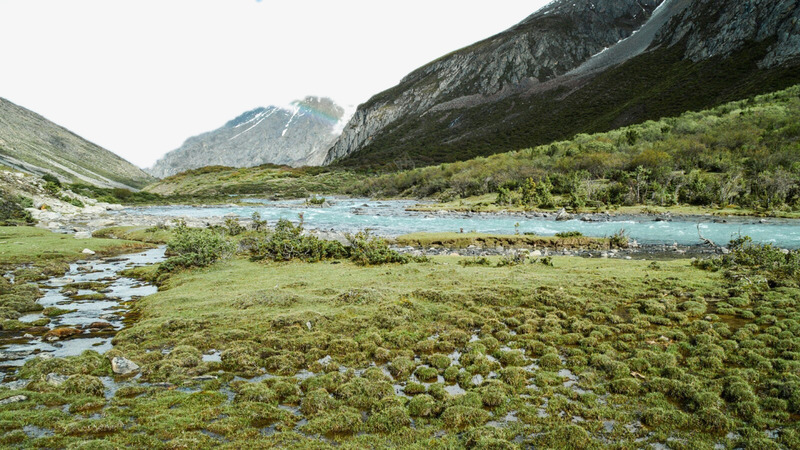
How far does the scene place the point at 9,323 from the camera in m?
15.9

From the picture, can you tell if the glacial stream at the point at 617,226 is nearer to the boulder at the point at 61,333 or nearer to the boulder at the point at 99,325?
the boulder at the point at 99,325

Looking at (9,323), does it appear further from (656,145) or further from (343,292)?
(656,145)

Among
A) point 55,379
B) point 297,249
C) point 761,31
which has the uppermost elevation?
point 761,31

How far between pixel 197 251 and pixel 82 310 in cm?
1025

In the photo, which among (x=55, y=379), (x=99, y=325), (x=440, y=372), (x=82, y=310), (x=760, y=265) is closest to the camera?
(x=55, y=379)

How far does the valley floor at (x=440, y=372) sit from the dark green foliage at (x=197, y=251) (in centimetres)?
722

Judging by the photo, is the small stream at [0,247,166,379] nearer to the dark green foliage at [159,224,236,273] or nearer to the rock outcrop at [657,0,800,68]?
the dark green foliage at [159,224,236,273]

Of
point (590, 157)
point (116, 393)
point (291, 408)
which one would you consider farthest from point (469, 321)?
point (590, 157)

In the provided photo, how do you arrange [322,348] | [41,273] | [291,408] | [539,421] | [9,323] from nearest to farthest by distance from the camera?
1. [539,421]
2. [291,408]
3. [322,348]
4. [9,323]
5. [41,273]

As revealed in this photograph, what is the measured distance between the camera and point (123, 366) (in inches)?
470

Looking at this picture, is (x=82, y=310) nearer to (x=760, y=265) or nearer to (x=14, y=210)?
(x=760, y=265)

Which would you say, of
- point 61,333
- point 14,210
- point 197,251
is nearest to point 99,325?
point 61,333

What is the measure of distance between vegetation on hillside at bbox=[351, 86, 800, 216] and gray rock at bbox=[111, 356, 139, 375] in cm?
7346

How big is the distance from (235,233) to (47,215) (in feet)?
142
